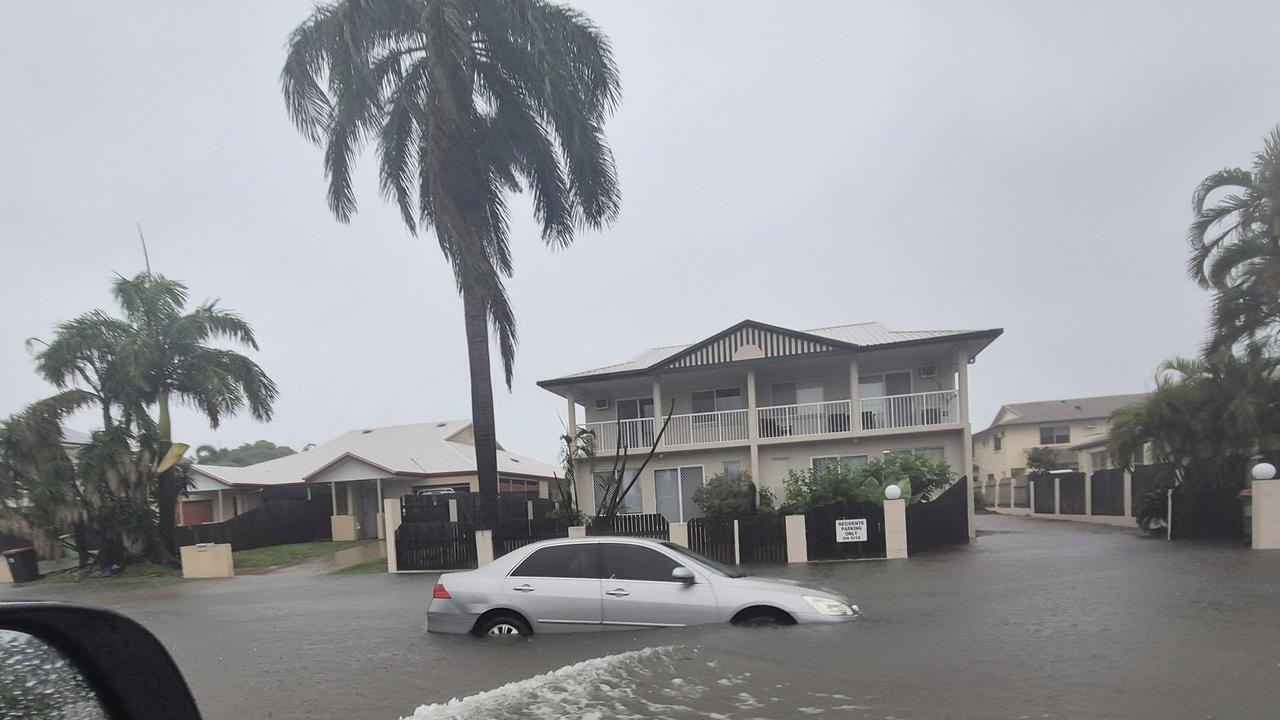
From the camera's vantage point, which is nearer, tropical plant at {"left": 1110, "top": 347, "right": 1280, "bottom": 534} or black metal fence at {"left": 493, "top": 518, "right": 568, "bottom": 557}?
tropical plant at {"left": 1110, "top": 347, "right": 1280, "bottom": 534}

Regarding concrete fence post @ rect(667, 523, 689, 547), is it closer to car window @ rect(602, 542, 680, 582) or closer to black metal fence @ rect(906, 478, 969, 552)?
black metal fence @ rect(906, 478, 969, 552)

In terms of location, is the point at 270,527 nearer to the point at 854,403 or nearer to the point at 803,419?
the point at 803,419

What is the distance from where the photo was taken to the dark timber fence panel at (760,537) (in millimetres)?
18906

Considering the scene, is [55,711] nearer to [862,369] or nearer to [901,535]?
[901,535]

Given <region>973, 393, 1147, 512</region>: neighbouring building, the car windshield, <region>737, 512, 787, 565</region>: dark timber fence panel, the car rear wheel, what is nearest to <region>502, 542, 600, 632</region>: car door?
the car rear wheel

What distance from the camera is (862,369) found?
26984 millimetres

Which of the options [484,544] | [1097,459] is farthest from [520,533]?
[1097,459]

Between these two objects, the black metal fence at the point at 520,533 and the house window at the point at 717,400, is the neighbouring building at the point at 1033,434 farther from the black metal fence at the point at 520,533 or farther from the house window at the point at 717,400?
the black metal fence at the point at 520,533

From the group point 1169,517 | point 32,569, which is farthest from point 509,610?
point 32,569

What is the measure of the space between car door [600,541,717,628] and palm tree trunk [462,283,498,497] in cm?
1163

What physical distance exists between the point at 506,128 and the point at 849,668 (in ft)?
57.3

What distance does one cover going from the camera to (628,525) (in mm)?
20422

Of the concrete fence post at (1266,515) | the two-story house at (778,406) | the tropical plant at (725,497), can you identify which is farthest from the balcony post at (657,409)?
the concrete fence post at (1266,515)

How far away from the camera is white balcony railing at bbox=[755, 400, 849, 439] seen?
25906 mm
